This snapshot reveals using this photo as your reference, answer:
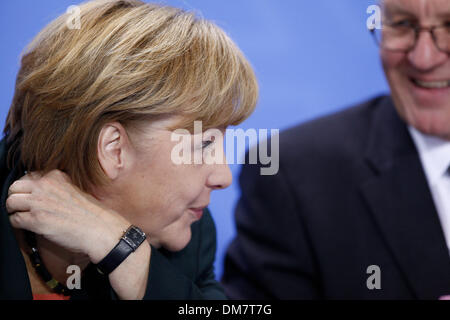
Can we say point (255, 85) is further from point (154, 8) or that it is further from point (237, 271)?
point (237, 271)

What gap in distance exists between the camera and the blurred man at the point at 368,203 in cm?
108

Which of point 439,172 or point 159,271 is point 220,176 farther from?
point 439,172

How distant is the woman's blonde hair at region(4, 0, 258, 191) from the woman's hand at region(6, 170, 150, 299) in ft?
0.12

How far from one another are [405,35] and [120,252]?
0.67m

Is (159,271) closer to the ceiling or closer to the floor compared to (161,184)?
closer to the floor

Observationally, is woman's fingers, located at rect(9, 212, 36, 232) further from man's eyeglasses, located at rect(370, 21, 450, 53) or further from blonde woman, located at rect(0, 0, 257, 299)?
man's eyeglasses, located at rect(370, 21, 450, 53)

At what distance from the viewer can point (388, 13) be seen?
107 cm

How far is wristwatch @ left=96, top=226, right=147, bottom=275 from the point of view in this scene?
3.60 feet

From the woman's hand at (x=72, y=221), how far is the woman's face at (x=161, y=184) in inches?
1.7

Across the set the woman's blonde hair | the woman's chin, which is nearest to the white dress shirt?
the woman's blonde hair

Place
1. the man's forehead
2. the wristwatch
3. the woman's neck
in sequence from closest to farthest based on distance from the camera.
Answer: the man's forehead
the wristwatch
the woman's neck

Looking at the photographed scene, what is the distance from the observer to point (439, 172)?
44.5 inches

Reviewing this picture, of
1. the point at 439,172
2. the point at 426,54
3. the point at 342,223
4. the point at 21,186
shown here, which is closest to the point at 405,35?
the point at 426,54
